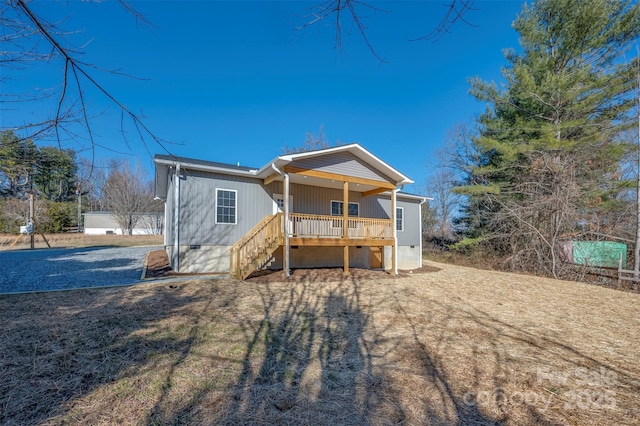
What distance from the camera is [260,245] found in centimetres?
948

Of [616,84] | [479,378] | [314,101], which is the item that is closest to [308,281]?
[479,378]

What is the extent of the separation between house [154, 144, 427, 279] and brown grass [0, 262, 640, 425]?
3.01 metres

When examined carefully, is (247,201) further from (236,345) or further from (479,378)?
(479,378)

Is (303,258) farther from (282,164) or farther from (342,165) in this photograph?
(282,164)

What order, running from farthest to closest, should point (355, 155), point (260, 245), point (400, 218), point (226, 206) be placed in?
point (400, 218) < point (355, 155) < point (226, 206) < point (260, 245)

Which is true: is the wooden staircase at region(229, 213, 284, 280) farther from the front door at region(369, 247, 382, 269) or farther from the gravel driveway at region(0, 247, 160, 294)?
the front door at region(369, 247, 382, 269)

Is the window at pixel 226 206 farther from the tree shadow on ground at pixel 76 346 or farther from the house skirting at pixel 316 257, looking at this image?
the tree shadow on ground at pixel 76 346

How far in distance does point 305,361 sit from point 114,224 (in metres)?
38.8

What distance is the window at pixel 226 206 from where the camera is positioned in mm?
10117

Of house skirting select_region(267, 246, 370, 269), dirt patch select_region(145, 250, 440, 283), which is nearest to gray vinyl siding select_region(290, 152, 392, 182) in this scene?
house skirting select_region(267, 246, 370, 269)

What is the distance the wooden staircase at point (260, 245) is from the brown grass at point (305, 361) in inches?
95.2

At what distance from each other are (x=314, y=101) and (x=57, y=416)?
54.3 feet

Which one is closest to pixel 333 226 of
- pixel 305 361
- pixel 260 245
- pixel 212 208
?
pixel 260 245

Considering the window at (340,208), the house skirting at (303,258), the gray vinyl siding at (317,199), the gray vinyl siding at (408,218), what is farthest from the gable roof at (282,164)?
the house skirting at (303,258)
